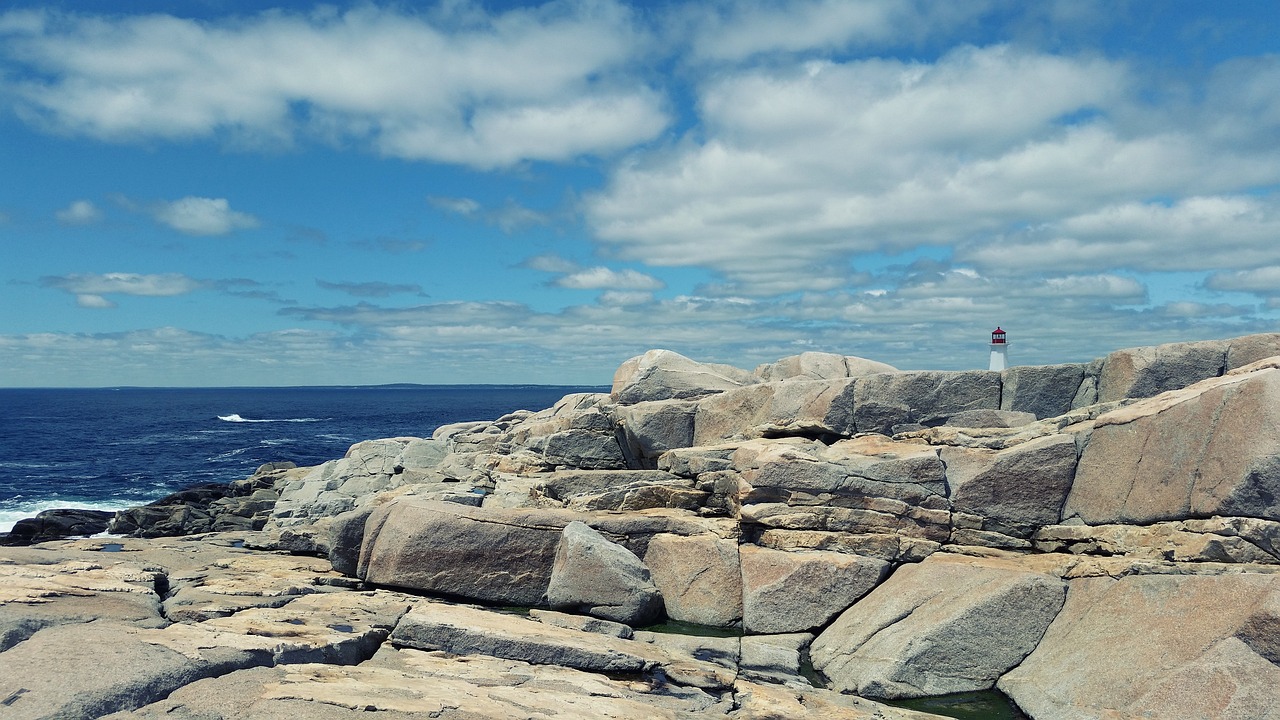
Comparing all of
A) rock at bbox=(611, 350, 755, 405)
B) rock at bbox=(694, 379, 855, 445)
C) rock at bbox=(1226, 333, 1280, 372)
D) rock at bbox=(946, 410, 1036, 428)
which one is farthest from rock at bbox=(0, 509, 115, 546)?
rock at bbox=(1226, 333, 1280, 372)

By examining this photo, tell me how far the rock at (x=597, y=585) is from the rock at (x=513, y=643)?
2255mm

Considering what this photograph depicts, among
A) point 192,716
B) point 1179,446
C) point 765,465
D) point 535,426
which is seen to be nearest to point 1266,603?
point 1179,446

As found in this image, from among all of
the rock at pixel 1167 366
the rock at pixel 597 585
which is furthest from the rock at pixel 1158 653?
the rock at pixel 597 585

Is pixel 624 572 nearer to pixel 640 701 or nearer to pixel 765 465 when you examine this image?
pixel 765 465

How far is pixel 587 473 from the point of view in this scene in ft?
55.2

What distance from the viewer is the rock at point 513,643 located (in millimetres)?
9375

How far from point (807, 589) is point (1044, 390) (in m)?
6.80

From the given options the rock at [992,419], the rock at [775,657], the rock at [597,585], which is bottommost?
the rock at [775,657]

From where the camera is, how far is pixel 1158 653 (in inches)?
367

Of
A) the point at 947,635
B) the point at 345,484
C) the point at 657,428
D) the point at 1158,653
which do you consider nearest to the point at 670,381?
the point at 657,428

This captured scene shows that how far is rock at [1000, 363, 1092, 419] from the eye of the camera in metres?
15.6

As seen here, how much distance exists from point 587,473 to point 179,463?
43.1 metres

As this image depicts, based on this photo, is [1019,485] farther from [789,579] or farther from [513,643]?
[513,643]

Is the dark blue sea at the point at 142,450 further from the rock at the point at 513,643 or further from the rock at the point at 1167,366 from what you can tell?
the rock at the point at 1167,366
